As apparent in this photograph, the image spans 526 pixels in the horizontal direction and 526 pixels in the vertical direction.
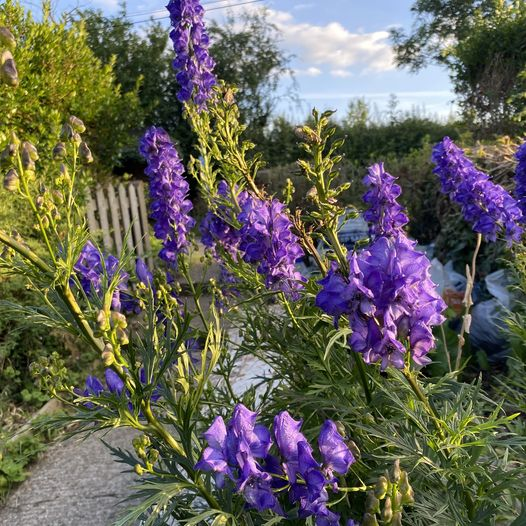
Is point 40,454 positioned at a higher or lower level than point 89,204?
lower

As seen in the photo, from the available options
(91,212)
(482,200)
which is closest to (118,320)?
(482,200)

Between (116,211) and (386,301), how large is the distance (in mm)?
6353

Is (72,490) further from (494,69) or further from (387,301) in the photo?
(494,69)

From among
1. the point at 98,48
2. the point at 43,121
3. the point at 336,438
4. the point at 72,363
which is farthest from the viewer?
the point at 98,48

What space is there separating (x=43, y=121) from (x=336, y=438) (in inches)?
219

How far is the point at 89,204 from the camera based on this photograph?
618 centimetres

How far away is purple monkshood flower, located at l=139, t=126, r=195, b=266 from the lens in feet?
8.13

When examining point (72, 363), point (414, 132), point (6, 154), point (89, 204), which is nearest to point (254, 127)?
→ point (414, 132)

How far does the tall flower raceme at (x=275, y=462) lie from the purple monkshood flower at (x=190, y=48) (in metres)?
1.98

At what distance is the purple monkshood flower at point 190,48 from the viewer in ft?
8.70

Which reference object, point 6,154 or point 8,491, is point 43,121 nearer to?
point 8,491

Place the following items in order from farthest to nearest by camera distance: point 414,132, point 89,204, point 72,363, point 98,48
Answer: point 414,132, point 98,48, point 89,204, point 72,363

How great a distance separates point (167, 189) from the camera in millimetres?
2484

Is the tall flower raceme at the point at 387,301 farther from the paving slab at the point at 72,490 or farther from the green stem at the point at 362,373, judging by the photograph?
the paving slab at the point at 72,490
